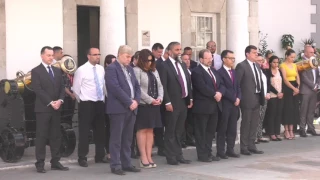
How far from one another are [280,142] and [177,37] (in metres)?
3.85

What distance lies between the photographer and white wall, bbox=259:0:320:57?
16.9m

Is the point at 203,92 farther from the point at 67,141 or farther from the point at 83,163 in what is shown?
the point at 67,141

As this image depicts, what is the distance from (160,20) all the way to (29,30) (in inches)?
136

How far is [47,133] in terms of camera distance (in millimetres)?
9164

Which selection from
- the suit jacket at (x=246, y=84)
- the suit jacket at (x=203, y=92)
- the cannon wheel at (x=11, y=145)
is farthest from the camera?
Result: the suit jacket at (x=246, y=84)

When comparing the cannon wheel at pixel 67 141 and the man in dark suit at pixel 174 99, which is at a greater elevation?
the man in dark suit at pixel 174 99

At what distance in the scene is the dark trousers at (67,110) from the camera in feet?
36.2

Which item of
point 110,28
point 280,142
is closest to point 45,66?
point 110,28

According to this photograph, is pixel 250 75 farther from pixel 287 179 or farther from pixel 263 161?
pixel 287 179

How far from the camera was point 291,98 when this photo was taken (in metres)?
13.0

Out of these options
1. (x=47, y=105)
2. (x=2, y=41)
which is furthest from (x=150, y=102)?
(x=2, y=41)

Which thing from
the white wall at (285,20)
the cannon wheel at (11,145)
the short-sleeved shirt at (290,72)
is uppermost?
the white wall at (285,20)

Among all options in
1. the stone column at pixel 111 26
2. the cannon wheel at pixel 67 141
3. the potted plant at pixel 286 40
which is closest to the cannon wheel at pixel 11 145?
the cannon wheel at pixel 67 141

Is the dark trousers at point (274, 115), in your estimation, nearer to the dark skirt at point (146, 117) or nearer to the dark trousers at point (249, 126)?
the dark trousers at point (249, 126)
